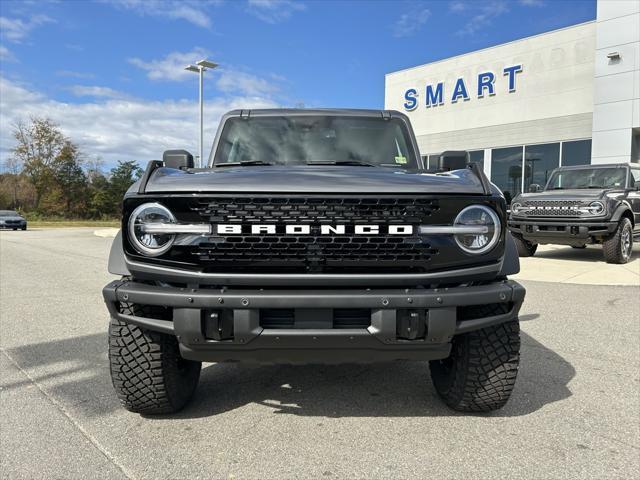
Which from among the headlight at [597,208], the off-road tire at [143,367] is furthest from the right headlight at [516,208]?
the off-road tire at [143,367]

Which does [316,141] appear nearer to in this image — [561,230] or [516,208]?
[561,230]

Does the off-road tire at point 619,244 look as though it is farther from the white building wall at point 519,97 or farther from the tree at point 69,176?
the tree at point 69,176

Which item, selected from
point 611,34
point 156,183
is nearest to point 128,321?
point 156,183

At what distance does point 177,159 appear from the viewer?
3512 millimetres

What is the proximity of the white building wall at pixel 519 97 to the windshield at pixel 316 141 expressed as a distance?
632 inches

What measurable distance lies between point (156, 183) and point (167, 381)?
3.49 feet

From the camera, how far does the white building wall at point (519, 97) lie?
1734 centimetres

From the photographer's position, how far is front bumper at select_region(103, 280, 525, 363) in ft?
7.38

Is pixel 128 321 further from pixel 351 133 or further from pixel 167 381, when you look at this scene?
pixel 351 133

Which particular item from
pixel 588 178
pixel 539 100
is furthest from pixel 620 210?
pixel 539 100

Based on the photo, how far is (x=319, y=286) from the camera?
2316mm

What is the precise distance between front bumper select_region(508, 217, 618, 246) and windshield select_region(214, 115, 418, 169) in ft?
21.4

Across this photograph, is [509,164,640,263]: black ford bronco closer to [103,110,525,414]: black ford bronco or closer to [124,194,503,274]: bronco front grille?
[103,110,525,414]: black ford bronco

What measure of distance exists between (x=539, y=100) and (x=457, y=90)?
11.8ft
